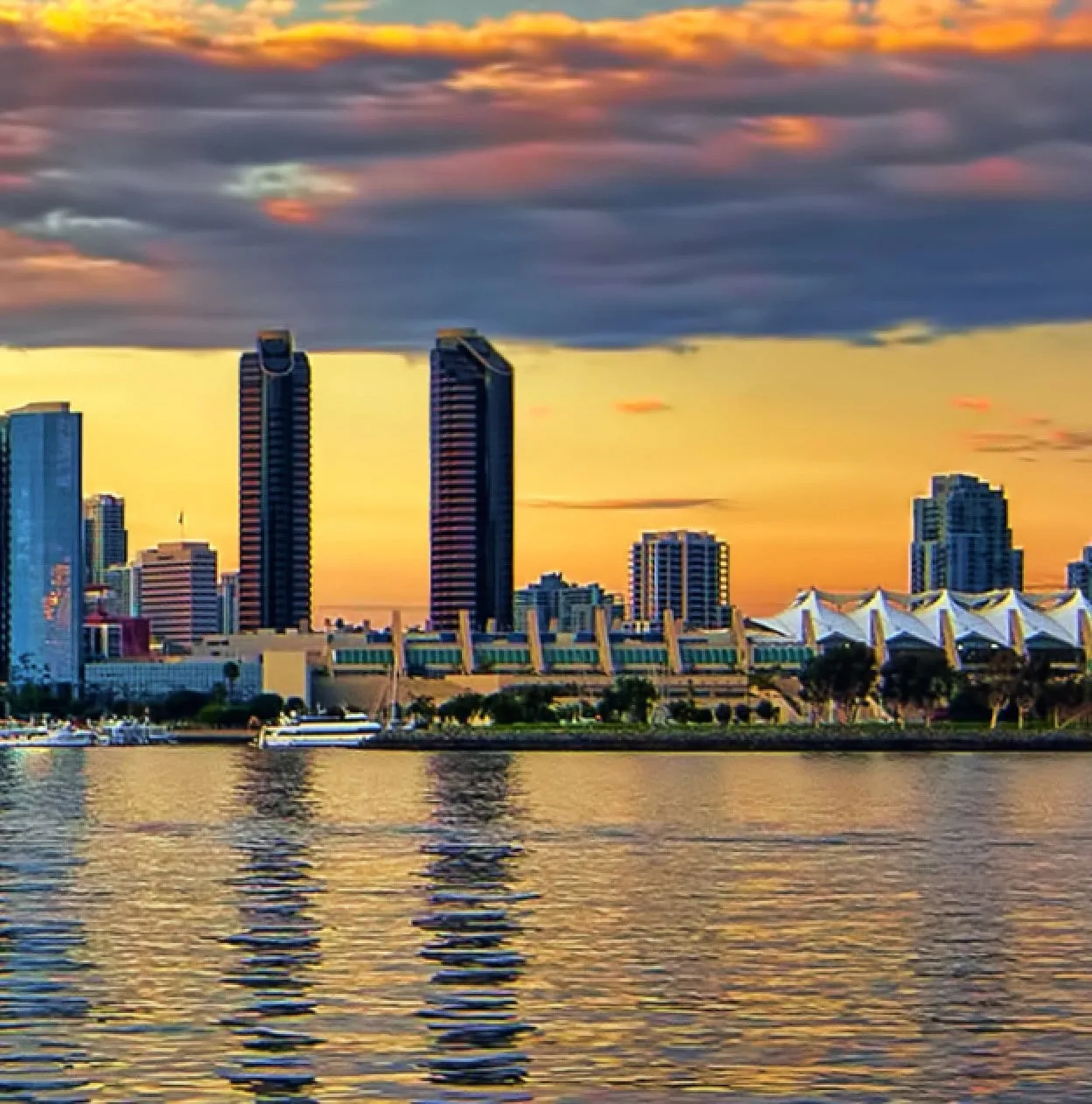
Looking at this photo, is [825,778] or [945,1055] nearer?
[945,1055]

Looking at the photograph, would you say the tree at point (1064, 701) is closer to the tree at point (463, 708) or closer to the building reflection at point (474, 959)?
the tree at point (463, 708)

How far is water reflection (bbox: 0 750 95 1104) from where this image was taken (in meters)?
20.7

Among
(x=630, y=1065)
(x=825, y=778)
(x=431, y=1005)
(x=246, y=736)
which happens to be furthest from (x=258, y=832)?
(x=246, y=736)

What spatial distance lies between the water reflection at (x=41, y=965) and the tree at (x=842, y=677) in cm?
9323

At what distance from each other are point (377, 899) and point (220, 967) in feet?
26.7

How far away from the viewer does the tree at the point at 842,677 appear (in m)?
148

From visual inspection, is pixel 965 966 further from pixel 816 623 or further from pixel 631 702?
pixel 816 623

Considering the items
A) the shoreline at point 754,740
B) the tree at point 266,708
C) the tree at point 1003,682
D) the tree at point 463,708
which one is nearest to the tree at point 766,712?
the tree at point 1003,682

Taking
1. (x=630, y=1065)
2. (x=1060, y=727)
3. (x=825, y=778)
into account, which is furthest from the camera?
(x=1060, y=727)

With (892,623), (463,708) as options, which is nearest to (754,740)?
(463,708)

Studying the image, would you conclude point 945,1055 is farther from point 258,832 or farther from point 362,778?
point 362,778

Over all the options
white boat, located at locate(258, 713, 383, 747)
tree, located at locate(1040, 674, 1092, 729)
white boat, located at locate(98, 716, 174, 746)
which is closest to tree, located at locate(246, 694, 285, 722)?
white boat, located at locate(98, 716, 174, 746)

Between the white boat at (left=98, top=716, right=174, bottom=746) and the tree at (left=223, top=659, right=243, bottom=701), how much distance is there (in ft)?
61.0

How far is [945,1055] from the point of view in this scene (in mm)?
21797
